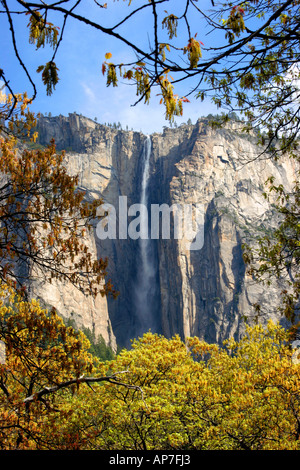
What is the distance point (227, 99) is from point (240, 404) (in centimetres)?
862

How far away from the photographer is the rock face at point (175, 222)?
221 feet

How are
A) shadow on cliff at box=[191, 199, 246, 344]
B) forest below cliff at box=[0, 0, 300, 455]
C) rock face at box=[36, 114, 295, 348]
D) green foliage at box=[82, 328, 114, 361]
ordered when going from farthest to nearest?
rock face at box=[36, 114, 295, 348] < shadow on cliff at box=[191, 199, 246, 344] < green foliage at box=[82, 328, 114, 361] < forest below cliff at box=[0, 0, 300, 455]

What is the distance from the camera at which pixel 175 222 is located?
7244cm

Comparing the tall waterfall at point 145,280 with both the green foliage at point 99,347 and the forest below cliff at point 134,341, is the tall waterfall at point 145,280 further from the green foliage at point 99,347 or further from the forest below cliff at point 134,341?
the forest below cliff at point 134,341

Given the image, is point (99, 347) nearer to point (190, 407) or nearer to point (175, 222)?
point (175, 222)

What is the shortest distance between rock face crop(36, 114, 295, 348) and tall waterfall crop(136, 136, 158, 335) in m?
0.20

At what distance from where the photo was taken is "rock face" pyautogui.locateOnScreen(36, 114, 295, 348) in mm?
67375

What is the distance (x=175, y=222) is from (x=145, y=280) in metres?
13.5

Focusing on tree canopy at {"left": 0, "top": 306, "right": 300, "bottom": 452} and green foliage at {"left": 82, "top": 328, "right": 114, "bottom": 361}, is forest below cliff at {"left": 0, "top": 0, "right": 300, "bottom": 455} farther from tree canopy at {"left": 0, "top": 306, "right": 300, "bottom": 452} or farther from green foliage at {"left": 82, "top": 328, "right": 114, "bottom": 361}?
green foliage at {"left": 82, "top": 328, "right": 114, "bottom": 361}

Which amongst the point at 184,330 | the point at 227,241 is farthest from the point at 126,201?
the point at 184,330

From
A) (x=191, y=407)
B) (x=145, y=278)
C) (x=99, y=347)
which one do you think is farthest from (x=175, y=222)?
(x=191, y=407)

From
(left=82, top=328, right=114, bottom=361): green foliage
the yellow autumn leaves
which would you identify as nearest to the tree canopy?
the yellow autumn leaves
